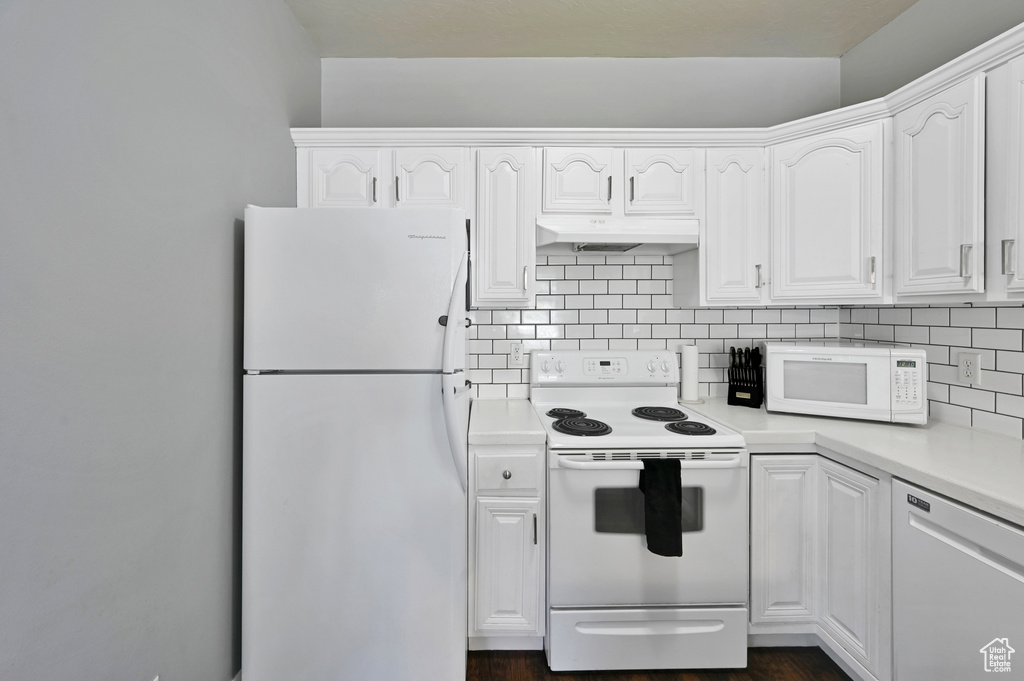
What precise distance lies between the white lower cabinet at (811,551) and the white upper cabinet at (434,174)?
1.79 metres

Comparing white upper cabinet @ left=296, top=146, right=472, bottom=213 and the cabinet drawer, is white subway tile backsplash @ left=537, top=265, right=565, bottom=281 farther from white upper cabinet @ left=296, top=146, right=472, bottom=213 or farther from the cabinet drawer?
the cabinet drawer

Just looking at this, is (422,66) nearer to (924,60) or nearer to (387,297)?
(387,297)

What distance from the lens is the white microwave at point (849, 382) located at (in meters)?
1.82

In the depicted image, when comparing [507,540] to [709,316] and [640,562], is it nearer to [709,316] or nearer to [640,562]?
[640,562]

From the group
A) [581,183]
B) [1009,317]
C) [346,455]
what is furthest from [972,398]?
[346,455]

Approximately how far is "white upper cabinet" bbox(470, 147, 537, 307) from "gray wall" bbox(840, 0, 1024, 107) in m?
1.78

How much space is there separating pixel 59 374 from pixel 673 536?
186 centimetres

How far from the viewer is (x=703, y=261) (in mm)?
2201

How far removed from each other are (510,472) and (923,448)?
4.85 ft

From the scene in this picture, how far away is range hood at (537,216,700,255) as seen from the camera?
2057 mm

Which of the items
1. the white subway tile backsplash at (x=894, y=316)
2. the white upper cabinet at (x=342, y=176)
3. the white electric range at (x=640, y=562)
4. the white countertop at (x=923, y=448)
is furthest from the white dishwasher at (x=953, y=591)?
the white upper cabinet at (x=342, y=176)

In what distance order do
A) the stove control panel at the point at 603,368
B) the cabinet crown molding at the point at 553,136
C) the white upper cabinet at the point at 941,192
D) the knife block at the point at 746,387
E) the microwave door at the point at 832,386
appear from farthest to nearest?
the stove control panel at the point at 603,368, the knife block at the point at 746,387, the cabinet crown molding at the point at 553,136, the microwave door at the point at 832,386, the white upper cabinet at the point at 941,192

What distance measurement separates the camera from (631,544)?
1.75 metres

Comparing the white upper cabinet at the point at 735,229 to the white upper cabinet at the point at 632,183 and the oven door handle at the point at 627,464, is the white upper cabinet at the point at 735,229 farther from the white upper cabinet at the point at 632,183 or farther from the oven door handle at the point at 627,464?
the oven door handle at the point at 627,464
